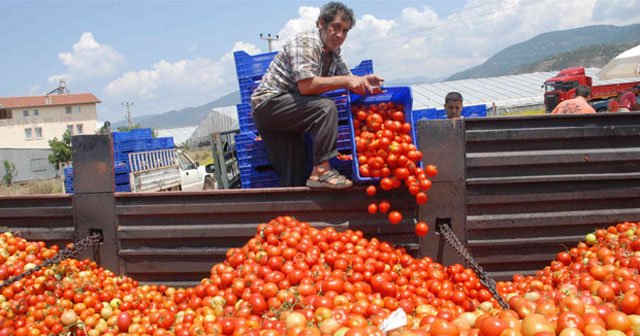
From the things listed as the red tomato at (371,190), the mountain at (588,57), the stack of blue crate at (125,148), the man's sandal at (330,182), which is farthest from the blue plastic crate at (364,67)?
the mountain at (588,57)

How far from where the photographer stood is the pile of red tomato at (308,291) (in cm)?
260

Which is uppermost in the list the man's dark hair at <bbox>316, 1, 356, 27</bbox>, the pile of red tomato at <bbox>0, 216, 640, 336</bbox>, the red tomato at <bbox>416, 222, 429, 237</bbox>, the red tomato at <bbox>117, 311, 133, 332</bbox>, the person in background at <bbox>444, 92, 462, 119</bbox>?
the man's dark hair at <bbox>316, 1, 356, 27</bbox>

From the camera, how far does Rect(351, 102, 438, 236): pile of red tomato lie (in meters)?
3.56

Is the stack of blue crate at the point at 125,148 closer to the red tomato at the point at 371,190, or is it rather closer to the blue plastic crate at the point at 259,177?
the blue plastic crate at the point at 259,177

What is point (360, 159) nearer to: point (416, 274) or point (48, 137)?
point (416, 274)

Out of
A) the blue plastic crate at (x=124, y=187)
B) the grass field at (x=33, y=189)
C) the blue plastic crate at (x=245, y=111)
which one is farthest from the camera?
the grass field at (x=33, y=189)

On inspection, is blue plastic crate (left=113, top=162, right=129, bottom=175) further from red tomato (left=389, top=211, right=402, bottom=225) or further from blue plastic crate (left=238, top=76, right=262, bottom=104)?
red tomato (left=389, top=211, right=402, bottom=225)

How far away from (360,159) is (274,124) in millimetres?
923

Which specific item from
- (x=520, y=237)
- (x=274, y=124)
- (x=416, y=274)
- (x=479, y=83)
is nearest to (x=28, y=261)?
(x=274, y=124)

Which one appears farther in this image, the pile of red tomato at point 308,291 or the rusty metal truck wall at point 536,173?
the rusty metal truck wall at point 536,173

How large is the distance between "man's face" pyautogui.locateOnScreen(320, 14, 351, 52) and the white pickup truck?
6.36m

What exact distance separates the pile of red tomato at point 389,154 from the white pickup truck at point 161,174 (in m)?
6.50

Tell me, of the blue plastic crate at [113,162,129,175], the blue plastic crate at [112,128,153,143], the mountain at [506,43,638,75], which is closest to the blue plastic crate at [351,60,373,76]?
the blue plastic crate at [113,162,129,175]

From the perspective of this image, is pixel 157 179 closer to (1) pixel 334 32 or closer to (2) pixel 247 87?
(2) pixel 247 87
